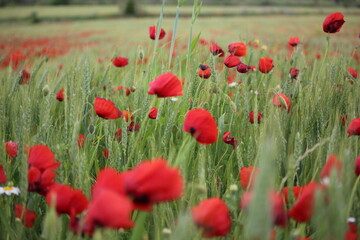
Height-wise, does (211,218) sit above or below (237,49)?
below

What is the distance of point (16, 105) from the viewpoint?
1.00 meters

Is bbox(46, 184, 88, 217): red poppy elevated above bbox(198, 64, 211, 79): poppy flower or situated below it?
below

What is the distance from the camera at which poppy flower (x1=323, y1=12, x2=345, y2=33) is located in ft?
4.00

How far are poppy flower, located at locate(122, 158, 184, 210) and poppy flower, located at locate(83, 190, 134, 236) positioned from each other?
32 mm

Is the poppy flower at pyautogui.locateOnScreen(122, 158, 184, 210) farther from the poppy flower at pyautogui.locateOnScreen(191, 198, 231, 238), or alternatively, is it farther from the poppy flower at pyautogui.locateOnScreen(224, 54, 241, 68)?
the poppy flower at pyautogui.locateOnScreen(224, 54, 241, 68)

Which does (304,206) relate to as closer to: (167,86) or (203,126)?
(203,126)

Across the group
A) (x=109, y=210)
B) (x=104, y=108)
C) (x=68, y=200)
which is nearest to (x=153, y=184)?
(x=109, y=210)

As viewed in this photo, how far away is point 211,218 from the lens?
435 millimetres

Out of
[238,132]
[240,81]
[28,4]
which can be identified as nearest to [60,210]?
[238,132]

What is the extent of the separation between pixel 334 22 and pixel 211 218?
3.51 feet

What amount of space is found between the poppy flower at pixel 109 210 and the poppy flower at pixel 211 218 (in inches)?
4.2

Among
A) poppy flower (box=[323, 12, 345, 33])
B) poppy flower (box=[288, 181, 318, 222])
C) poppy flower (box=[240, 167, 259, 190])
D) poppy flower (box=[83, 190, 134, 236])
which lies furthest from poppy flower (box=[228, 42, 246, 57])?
poppy flower (box=[83, 190, 134, 236])

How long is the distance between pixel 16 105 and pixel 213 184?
65 cm

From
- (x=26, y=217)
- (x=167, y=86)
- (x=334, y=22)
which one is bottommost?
(x=26, y=217)
